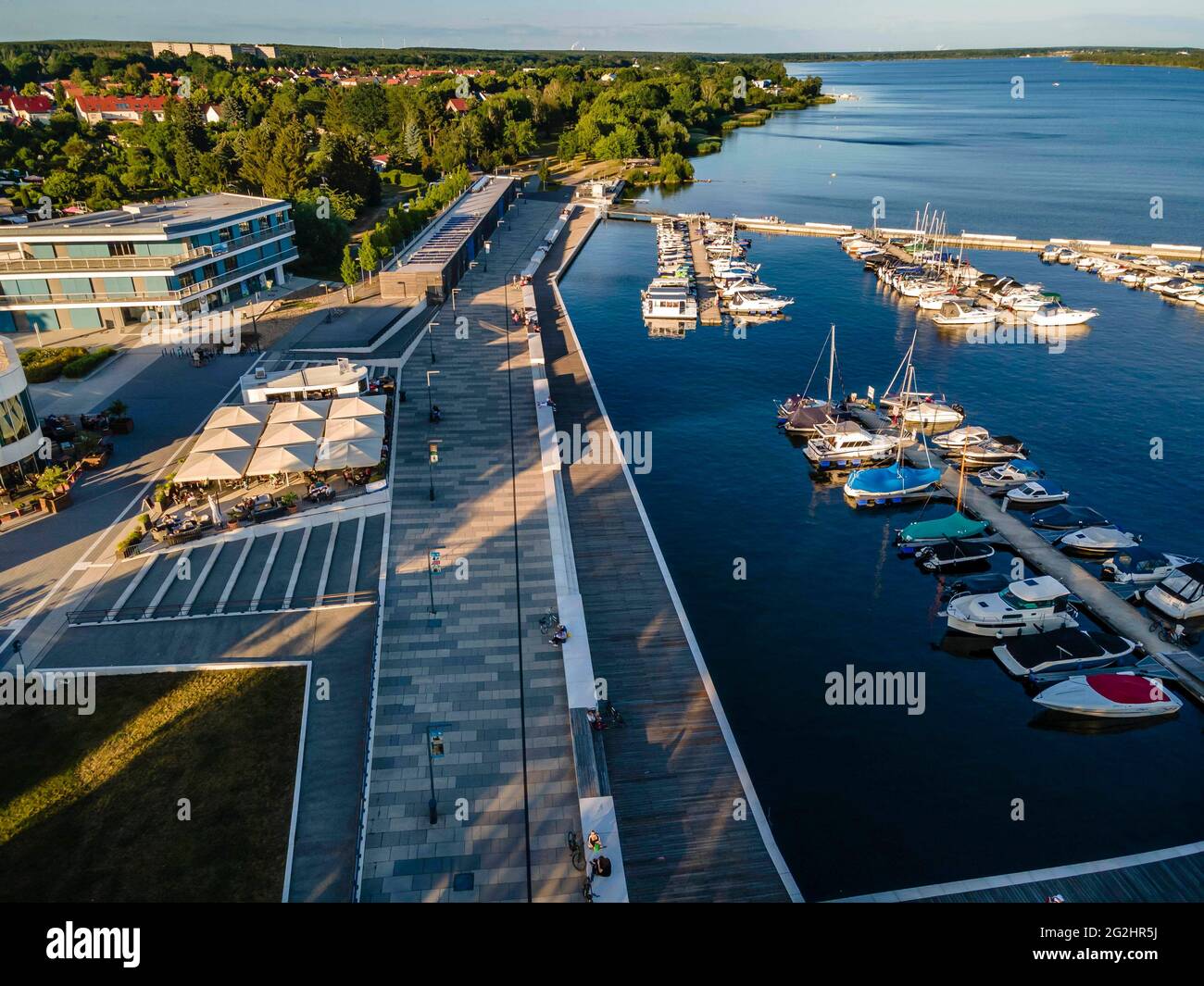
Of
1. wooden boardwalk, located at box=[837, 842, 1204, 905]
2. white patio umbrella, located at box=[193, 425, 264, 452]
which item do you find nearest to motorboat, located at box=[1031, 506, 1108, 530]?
wooden boardwalk, located at box=[837, 842, 1204, 905]

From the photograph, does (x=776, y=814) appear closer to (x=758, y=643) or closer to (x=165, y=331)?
(x=758, y=643)

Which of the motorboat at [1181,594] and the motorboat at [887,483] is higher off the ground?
the motorboat at [887,483]

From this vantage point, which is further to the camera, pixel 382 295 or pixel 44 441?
pixel 382 295

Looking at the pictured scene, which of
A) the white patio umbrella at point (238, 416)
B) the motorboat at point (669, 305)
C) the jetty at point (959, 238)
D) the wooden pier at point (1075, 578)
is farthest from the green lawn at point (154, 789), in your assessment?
the jetty at point (959, 238)

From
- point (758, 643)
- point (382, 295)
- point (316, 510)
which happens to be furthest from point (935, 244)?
point (316, 510)

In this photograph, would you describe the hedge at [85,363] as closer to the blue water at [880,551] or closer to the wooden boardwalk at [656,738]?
the wooden boardwalk at [656,738]

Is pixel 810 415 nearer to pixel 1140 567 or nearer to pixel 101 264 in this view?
pixel 1140 567
